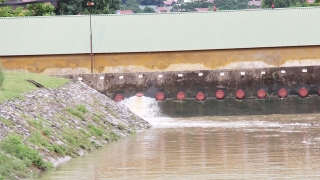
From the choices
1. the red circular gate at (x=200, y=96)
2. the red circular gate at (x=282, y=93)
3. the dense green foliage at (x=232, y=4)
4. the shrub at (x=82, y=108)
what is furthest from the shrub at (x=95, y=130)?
the dense green foliage at (x=232, y=4)

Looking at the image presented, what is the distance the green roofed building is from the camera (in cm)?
4281

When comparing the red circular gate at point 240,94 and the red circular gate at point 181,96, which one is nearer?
the red circular gate at point 240,94

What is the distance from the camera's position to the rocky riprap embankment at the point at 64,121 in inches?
794

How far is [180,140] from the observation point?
2550 cm

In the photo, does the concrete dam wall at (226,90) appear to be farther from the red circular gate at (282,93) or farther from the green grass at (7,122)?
the green grass at (7,122)

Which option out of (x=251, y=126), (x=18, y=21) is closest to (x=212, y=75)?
(x=251, y=126)

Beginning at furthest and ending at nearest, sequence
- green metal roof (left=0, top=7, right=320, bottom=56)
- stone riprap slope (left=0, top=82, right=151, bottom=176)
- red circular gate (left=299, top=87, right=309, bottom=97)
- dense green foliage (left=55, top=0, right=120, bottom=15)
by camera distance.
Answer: dense green foliage (left=55, top=0, right=120, bottom=15) < green metal roof (left=0, top=7, right=320, bottom=56) < red circular gate (left=299, top=87, right=309, bottom=97) < stone riprap slope (left=0, top=82, right=151, bottom=176)

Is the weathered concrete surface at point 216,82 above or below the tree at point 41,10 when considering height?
below

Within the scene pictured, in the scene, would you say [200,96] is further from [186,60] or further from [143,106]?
[186,60]

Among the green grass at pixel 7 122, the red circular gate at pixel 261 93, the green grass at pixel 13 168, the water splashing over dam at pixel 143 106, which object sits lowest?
the water splashing over dam at pixel 143 106

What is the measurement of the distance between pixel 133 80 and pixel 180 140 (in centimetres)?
1243

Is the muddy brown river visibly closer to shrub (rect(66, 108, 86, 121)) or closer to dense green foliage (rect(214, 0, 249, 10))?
shrub (rect(66, 108, 86, 121))

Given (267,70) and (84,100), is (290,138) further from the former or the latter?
(267,70)

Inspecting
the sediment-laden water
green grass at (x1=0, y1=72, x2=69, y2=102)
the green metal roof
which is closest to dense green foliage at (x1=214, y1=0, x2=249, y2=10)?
the green metal roof
